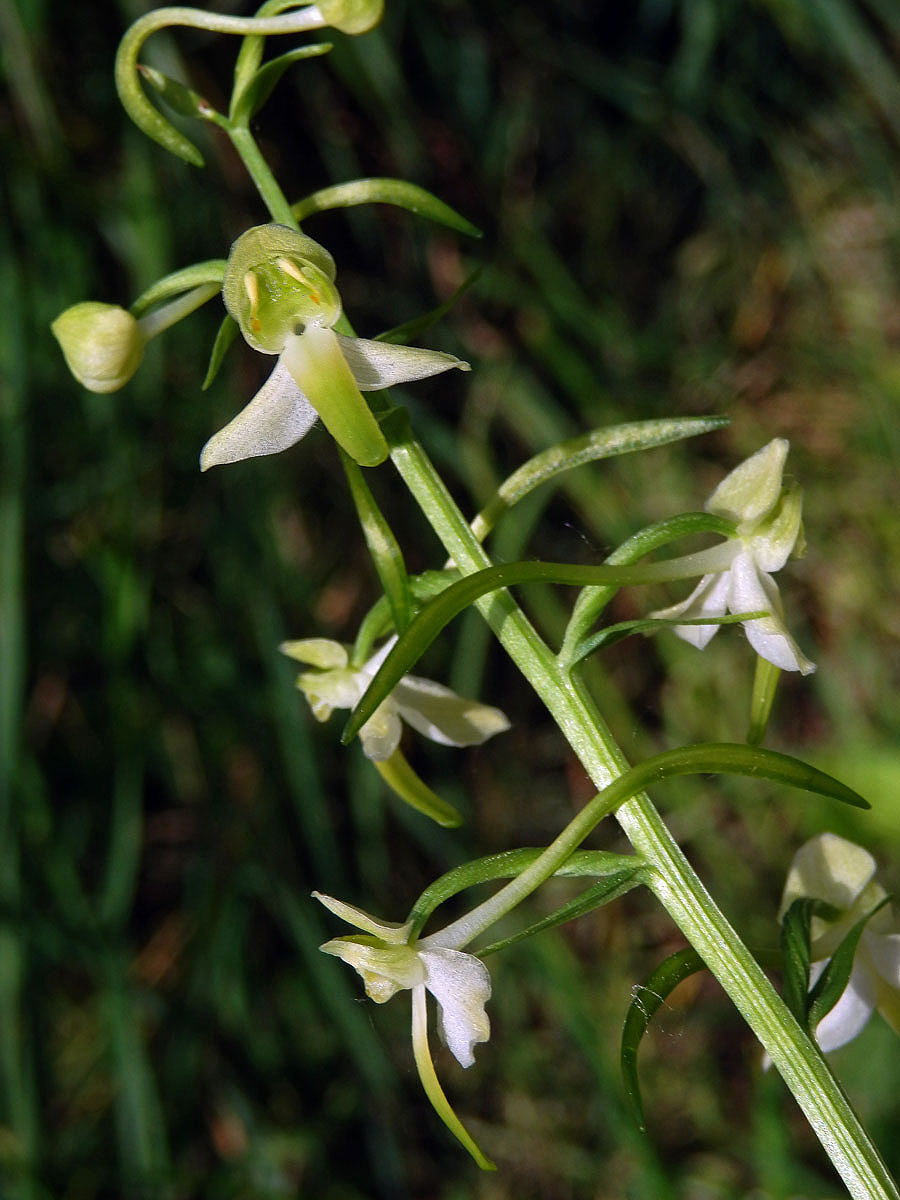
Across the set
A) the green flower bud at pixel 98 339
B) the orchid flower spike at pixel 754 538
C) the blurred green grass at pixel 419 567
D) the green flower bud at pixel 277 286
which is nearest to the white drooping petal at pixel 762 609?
the orchid flower spike at pixel 754 538

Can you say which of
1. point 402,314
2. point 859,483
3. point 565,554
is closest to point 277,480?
point 402,314

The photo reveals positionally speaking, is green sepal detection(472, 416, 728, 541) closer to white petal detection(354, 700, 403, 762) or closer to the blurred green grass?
white petal detection(354, 700, 403, 762)

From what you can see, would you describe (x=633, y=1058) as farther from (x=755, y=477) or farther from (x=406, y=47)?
(x=406, y=47)

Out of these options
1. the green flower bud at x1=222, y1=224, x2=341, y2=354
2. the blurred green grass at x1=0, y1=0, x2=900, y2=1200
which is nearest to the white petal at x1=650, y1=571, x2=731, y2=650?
the green flower bud at x1=222, y1=224, x2=341, y2=354

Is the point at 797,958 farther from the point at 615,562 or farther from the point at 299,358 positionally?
the point at 299,358

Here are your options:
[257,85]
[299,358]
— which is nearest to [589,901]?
[299,358]
